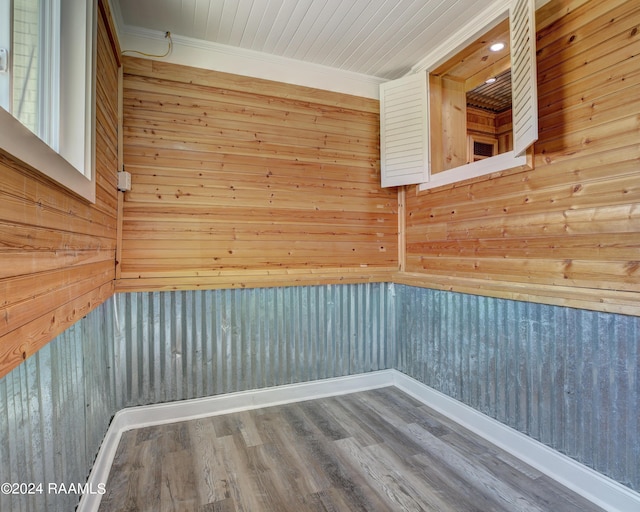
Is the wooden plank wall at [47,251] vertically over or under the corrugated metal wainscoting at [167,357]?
over

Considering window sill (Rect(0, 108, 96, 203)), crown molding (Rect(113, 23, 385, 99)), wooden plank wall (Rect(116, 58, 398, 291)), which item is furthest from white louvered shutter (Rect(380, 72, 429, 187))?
window sill (Rect(0, 108, 96, 203))

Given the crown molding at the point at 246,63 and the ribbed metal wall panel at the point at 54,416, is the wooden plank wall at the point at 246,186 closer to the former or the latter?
the crown molding at the point at 246,63

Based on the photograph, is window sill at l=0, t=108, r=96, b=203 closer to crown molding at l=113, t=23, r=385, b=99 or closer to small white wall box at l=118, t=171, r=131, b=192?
small white wall box at l=118, t=171, r=131, b=192

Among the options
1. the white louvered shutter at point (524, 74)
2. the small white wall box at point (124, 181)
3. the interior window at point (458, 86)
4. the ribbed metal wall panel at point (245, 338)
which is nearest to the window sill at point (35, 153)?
the small white wall box at point (124, 181)

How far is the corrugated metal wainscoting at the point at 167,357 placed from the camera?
1.00 m

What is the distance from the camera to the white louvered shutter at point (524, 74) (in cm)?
172

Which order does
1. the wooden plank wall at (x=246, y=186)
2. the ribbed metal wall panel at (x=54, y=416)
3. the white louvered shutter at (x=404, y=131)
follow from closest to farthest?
the ribbed metal wall panel at (x=54, y=416) < the wooden plank wall at (x=246, y=186) < the white louvered shutter at (x=404, y=131)

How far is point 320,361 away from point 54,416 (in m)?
1.92

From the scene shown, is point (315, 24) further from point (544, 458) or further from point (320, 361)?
point (544, 458)

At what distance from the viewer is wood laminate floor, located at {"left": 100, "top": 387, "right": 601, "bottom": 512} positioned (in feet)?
5.22

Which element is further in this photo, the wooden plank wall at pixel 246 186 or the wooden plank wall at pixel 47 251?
the wooden plank wall at pixel 246 186

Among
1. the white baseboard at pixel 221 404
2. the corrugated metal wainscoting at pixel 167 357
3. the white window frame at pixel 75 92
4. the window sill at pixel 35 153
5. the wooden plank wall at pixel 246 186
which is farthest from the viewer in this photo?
the wooden plank wall at pixel 246 186

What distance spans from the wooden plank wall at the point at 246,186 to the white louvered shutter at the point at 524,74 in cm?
127

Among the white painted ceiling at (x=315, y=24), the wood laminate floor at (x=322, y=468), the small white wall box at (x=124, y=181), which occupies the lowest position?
the wood laminate floor at (x=322, y=468)
